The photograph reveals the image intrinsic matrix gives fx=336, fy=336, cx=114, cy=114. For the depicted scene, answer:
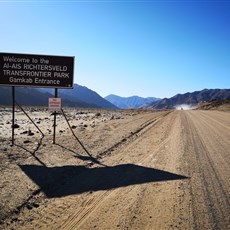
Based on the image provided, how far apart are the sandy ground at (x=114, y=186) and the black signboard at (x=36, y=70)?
282 cm

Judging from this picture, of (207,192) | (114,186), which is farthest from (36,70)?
(207,192)

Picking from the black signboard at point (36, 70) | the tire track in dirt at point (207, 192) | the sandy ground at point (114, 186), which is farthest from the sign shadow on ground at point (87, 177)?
the black signboard at point (36, 70)

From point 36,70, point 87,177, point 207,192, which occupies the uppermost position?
point 36,70

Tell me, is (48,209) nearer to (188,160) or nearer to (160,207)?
(160,207)

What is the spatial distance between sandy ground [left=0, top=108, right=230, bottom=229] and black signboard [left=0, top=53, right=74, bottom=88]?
2.82 m

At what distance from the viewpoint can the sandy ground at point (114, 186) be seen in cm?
665

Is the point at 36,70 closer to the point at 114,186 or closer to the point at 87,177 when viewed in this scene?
the point at 87,177

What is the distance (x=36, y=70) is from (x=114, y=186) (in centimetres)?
832

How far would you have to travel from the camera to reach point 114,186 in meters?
9.01

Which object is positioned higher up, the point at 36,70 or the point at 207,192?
the point at 36,70

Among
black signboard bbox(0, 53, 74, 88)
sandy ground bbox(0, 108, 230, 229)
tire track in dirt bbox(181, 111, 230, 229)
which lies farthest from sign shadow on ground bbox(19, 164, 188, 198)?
black signboard bbox(0, 53, 74, 88)

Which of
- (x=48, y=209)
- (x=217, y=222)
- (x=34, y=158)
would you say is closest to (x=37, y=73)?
(x=34, y=158)

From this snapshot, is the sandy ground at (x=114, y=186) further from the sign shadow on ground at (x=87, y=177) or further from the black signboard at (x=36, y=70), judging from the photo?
the black signboard at (x=36, y=70)

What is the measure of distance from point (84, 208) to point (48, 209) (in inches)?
31.1
